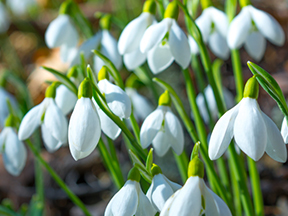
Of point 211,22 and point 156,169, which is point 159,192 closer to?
point 156,169

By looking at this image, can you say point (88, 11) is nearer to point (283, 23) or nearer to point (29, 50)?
point (29, 50)

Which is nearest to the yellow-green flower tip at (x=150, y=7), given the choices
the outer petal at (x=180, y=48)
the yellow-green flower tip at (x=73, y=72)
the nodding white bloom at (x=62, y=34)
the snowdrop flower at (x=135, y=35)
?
the snowdrop flower at (x=135, y=35)

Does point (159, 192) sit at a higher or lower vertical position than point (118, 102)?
lower

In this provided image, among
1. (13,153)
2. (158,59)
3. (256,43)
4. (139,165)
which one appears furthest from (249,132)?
(13,153)

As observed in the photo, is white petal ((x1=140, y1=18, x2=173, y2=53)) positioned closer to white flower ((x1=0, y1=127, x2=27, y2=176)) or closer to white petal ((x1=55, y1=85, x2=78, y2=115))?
white petal ((x1=55, y1=85, x2=78, y2=115))

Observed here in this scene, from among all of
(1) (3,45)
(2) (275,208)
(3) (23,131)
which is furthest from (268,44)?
(1) (3,45)
